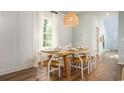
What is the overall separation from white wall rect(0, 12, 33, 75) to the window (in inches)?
33.8

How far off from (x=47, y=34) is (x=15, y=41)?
1.85 meters

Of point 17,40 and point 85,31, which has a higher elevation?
point 85,31

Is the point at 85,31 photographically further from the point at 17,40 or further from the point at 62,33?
the point at 17,40

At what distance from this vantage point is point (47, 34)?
244 inches

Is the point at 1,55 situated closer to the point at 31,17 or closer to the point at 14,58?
the point at 14,58

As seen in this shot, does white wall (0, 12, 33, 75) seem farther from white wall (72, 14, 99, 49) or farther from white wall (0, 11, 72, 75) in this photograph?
white wall (72, 14, 99, 49)

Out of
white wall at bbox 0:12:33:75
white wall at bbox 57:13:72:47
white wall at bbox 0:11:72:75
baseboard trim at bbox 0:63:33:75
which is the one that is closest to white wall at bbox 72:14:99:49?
white wall at bbox 57:13:72:47

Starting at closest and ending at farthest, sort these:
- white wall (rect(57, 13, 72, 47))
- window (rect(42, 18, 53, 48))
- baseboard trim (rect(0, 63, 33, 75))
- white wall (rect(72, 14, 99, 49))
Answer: baseboard trim (rect(0, 63, 33, 75)) → window (rect(42, 18, 53, 48)) → white wall (rect(57, 13, 72, 47)) → white wall (rect(72, 14, 99, 49))

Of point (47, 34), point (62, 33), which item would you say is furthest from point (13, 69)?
point (62, 33)

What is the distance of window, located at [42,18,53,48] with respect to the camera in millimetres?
5991

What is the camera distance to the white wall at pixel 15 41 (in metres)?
4.16

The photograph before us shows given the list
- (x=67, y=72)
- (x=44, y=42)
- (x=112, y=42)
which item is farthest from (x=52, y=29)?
(x=112, y=42)

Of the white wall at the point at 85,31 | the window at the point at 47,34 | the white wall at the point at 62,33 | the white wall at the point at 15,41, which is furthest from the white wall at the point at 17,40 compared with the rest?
the white wall at the point at 85,31
